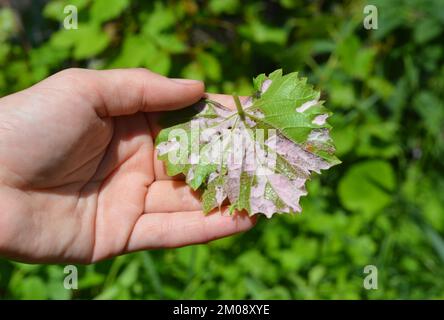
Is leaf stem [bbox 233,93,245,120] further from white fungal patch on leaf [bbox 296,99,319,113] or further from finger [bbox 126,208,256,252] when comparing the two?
finger [bbox 126,208,256,252]

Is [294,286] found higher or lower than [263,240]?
lower

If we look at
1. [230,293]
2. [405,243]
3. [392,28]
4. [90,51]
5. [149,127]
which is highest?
[392,28]

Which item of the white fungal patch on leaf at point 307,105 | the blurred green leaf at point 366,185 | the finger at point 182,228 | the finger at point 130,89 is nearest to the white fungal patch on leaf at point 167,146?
the finger at point 130,89

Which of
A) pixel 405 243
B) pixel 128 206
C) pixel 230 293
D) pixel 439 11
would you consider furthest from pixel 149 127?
pixel 439 11

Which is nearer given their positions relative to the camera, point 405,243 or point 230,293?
point 230,293

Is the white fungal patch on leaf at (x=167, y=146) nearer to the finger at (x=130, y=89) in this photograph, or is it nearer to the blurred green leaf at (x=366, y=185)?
the finger at (x=130, y=89)

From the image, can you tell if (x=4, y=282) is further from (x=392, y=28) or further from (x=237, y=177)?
(x=392, y=28)
